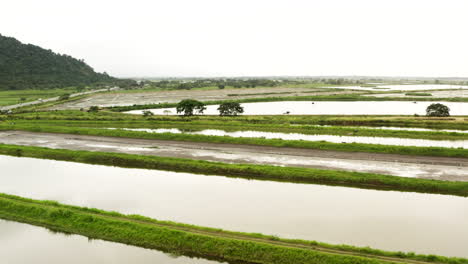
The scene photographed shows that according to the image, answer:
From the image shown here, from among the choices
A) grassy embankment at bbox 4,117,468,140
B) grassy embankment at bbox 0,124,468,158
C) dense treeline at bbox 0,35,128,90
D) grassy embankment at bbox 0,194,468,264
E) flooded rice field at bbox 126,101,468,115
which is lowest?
grassy embankment at bbox 0,194,468,264

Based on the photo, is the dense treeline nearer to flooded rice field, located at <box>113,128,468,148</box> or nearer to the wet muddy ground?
the wet muddy ground

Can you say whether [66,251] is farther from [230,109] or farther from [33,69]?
[33,69]

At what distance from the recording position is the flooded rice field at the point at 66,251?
12648 millimetres

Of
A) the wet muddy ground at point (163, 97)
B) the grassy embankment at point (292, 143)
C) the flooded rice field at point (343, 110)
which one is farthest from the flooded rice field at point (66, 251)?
the wet muddy ground at point (163, 97)

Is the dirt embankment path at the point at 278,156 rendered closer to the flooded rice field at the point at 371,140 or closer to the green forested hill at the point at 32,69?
the flooded rice field at the point at 371,140

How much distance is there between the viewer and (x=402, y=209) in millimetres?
15891

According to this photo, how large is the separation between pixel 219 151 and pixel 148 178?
768 cm

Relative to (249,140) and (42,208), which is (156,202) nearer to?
(42,208)

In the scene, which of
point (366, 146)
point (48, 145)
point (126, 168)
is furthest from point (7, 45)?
point (366, 146)

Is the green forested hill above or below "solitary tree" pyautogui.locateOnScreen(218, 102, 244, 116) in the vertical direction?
above

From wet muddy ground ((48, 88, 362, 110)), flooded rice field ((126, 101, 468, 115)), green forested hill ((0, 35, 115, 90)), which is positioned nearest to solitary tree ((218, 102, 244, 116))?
flooded rice field ((126, 101, 468, 115))

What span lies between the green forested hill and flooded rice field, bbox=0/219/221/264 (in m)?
121

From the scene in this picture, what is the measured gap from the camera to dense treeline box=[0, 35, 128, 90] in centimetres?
12306

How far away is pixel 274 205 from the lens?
54.1 ft
